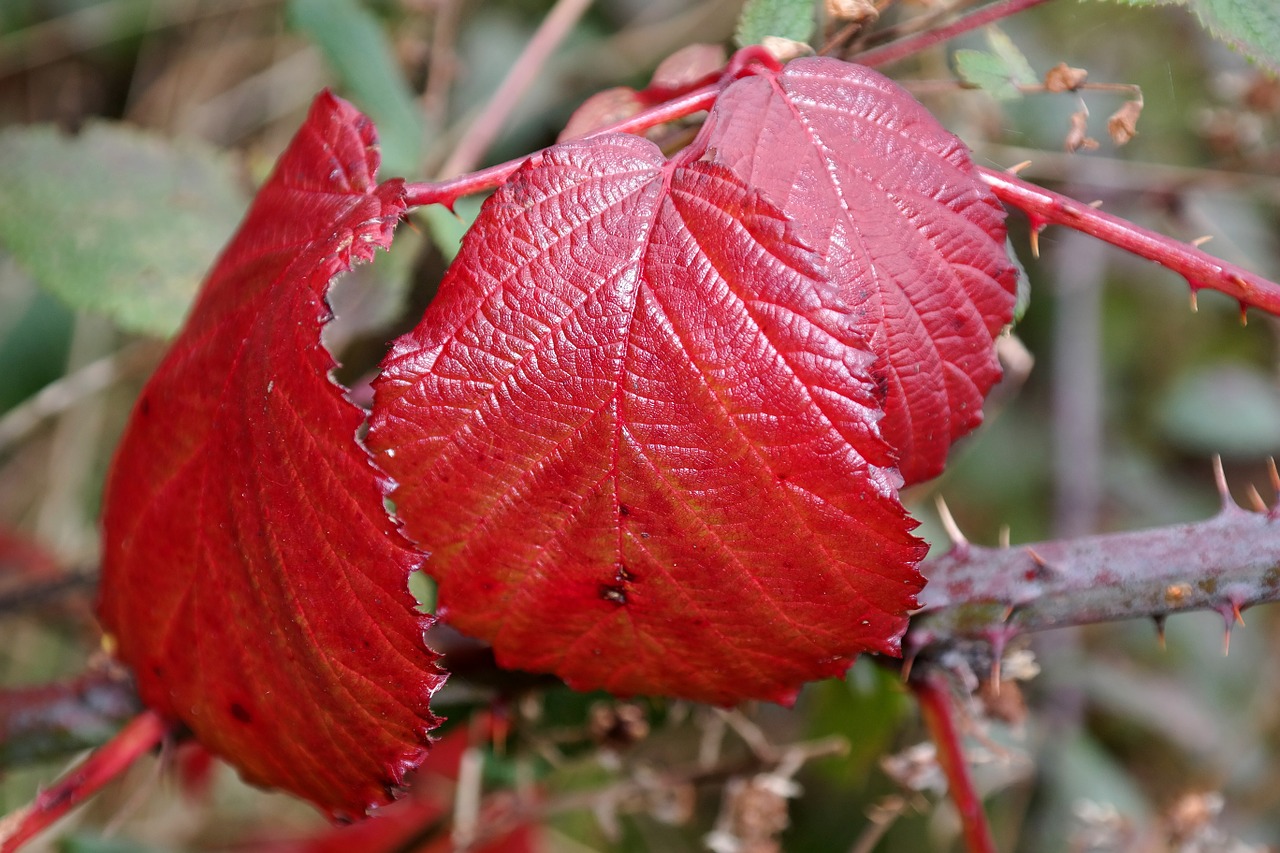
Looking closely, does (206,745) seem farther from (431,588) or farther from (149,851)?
(149,851)

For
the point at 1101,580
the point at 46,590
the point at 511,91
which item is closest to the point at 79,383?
the point at 46,590

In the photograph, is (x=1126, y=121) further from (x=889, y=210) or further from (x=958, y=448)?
(x=958, y=448)

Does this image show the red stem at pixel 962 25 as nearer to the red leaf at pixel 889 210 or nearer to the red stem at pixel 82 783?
the red leaf at pixel 889 210

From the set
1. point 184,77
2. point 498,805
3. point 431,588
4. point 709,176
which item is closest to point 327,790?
point 431,588

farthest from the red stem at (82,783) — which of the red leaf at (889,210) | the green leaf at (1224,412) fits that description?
the green leaf at (1224,412)

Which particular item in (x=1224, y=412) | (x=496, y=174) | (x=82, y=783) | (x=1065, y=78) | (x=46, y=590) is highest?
(x=496, y=174)

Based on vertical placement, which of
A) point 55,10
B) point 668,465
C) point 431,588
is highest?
point 55,10
